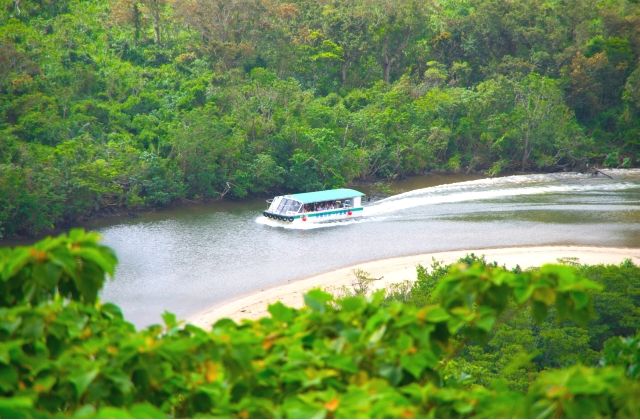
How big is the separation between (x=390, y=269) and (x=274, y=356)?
20019 mm

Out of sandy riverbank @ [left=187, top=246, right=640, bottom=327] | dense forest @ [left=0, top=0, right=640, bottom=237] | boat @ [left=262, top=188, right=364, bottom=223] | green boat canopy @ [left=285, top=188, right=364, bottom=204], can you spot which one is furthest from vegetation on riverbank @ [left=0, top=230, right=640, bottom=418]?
green boat canopy @ [left=285, top=188, right=364, bottom=204]

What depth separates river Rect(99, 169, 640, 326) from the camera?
23.2m

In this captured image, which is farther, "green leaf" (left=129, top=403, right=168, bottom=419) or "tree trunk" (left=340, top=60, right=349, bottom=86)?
"tree trunk" (left=340, top=60, right=349, bottom=86)

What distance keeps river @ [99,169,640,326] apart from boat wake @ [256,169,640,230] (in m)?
0.05

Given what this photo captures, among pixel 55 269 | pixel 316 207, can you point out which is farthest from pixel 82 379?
pixel 316 207

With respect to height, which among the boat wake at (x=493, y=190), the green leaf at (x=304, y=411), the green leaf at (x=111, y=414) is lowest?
the boat wake at (x=493, y=190)

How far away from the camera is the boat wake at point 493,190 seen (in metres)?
30.9

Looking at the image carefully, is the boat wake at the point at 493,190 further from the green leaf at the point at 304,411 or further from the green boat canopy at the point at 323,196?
the green leaf at the point at 304,411

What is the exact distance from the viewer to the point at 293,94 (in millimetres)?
37969

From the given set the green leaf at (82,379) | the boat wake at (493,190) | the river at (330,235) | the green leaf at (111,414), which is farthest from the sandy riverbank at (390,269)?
the green leaf at (111,414)

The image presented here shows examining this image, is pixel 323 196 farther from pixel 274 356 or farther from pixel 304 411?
pixel 304 411

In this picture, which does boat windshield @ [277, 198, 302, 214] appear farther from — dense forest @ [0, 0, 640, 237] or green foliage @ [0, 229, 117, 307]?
green foliage @ [0, 229, 117, 307]

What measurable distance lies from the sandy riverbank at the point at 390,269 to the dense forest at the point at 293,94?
8632 mm

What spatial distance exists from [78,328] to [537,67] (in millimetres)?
40706
